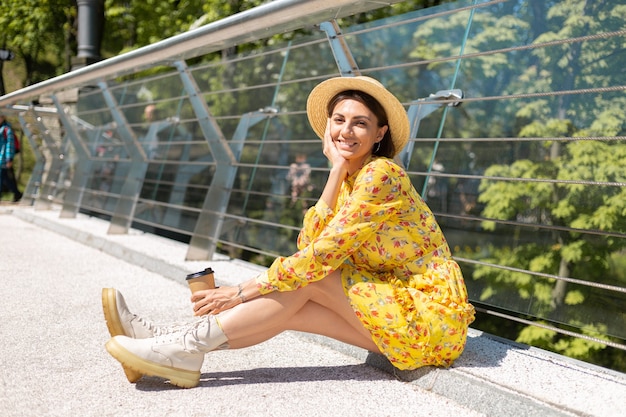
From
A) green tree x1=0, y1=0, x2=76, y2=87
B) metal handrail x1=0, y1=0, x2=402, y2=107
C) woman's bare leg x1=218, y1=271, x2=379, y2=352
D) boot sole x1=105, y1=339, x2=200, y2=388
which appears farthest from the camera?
green tree x1=0, y1=0, x2=76, y2=87

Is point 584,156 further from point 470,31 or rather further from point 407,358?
point 407,358

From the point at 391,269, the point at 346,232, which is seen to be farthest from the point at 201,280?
the point at 391,269

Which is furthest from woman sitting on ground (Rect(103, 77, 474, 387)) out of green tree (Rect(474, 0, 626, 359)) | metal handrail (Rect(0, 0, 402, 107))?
green tree (Rect(474, 0, 626, 359))

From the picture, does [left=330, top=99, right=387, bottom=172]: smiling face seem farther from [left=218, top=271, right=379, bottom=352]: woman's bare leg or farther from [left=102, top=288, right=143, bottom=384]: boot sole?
[left=102, top=288, right=143, bottom=384]: boot sole

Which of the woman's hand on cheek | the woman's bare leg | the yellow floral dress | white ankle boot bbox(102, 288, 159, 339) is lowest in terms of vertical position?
white ankle boot bbox(102, 288, 159, 339)

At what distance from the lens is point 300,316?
8.39 feet

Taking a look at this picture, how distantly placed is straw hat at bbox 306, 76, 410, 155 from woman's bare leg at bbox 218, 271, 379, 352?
64 cm

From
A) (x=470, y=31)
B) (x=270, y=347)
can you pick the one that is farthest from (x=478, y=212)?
(x=270, y=347)

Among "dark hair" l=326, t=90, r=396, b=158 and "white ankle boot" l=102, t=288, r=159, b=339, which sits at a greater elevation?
"dark hair" l=326, t=90, r=396, b=158

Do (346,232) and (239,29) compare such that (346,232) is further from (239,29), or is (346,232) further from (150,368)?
(239,29)

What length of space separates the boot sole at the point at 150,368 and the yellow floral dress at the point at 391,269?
420 mm

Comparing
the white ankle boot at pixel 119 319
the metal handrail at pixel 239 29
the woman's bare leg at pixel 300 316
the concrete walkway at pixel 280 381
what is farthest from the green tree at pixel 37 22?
the woman's bare leg at pixel 300 316

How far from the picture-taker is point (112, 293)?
249cm

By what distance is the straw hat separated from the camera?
2604 millimetres
